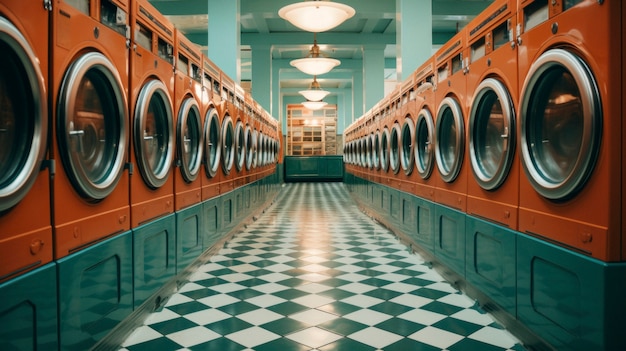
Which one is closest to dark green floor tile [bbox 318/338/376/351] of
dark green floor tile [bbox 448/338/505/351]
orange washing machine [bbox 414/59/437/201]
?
dark green floor tile [bbox 448/338/505/351]

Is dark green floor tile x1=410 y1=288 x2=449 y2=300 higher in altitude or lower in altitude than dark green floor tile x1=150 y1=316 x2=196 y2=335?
lower

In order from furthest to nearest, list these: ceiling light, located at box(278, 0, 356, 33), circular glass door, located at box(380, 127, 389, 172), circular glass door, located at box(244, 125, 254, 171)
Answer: circular glass door, located at box(244, 125, 254, 171), circular glass door, located at box(380, 127, 389, 172), ceiling light, located at box(278, 0, 356, 33)

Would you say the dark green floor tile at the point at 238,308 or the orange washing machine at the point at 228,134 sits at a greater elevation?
the orange washing machine at the point at 228,134

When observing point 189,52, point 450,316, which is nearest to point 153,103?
point 189,52

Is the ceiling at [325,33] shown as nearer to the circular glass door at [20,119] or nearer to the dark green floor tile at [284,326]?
the dark green floor tile at [284,326]

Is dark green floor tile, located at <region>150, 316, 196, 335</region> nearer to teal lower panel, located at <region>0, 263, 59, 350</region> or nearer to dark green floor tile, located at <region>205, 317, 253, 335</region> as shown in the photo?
dark green floor tile, located at <region>205, 317, 253, 335</region>

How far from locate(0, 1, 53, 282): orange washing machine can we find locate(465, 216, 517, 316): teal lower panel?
228 cm

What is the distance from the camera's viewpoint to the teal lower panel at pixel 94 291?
6.22ft

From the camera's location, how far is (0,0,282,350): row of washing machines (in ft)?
5.25

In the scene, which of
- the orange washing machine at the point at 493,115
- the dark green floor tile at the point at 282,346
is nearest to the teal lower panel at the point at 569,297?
the orange washing machine at the point at 493,115

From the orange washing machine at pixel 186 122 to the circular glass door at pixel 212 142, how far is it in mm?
173

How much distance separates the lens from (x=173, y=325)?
2.86 meters

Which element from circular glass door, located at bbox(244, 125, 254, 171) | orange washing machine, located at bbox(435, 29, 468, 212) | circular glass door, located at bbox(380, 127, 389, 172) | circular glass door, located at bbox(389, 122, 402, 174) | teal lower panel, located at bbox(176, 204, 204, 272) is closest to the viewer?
orange washing machine, located at bbox(435, 29, 468, 212)

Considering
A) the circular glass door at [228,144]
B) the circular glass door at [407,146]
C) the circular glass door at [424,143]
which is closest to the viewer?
the circular glass door at [424,143]
